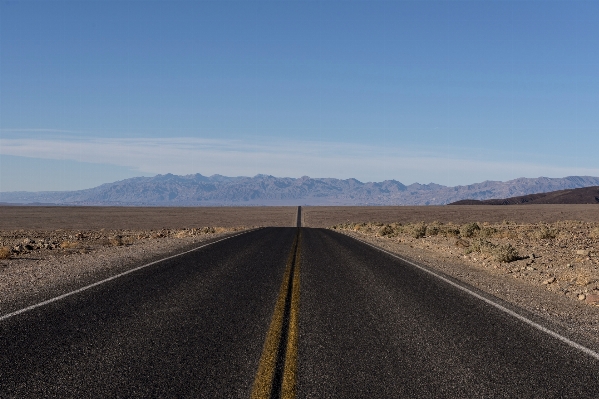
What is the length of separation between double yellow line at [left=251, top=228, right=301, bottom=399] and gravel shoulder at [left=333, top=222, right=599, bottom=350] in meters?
4.06

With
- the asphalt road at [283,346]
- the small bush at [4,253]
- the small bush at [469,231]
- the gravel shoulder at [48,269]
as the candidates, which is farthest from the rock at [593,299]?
the small bush at [469,231]

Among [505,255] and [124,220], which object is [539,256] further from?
[124,220]

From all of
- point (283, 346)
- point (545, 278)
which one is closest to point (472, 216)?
point (545, 278)

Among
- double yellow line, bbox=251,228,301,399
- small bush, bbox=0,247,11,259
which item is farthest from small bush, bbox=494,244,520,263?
small bush, bbox=0,247,11,259

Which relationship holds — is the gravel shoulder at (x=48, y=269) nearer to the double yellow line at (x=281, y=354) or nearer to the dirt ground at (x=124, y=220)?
the double yellow line at (x=281, y=354)

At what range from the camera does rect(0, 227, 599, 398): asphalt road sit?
17.5 ft

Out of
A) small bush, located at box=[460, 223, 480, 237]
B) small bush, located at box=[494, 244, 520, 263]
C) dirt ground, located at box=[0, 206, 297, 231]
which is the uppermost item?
small bush, located at box=[460, 223, 480, 237]

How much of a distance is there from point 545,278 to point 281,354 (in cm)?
1051

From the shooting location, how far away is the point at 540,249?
20969 mm

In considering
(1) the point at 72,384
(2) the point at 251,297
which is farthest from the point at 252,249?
(1) the point at 72,384

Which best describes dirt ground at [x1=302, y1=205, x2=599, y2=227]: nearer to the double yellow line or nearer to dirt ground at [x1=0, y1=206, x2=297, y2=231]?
dirt ground at [x1=0, y1=206, x2=297, y2=231]

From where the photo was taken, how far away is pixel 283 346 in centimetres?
671

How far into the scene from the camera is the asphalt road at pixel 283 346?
5340 millimetres

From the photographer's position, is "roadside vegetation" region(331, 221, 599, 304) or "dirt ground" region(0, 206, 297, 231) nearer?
"roadside vegetation" region(331, 221, 599, 304)
